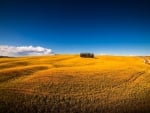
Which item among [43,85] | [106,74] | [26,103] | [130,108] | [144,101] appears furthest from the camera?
[106,74]

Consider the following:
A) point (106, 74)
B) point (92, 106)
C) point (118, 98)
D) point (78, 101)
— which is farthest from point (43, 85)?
point (106, 74)

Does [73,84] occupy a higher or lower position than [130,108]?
higher

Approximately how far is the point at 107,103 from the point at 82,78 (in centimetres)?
882

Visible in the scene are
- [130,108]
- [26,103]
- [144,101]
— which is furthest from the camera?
[144,101]

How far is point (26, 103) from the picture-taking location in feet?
77.3

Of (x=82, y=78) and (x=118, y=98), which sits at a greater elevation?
(x=82, y=78)

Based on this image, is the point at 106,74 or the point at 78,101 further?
the point at 106,74

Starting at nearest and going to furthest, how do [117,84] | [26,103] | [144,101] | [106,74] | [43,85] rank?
[26,103], [144,101], [43,85], [117,84], [106,74]

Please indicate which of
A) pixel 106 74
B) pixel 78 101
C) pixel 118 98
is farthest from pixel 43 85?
pixel 106 74

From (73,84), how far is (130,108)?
9383 mm

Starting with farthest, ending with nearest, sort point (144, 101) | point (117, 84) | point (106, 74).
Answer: point (106, 74), point (117, 84), point (144, 101)

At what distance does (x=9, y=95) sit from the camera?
80.4 feet

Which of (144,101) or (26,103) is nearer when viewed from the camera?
(26,103)

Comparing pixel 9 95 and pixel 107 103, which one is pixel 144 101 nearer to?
pixel 107 103
